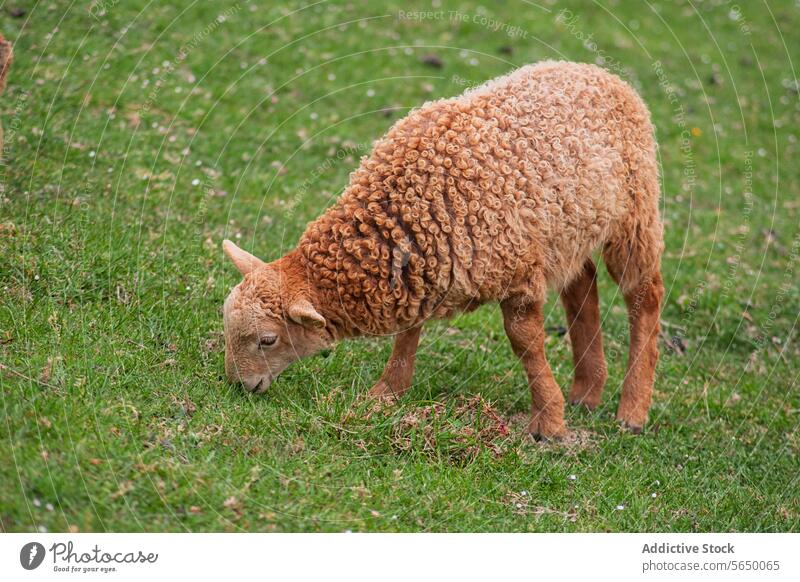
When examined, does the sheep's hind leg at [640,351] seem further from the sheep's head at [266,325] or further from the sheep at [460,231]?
the sheep's head at [266,325]

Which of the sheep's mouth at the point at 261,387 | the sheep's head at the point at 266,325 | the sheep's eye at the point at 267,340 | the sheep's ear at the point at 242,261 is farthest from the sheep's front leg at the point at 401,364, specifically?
the sheep's ear at the point at 242,261

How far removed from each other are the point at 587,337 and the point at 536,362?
127 cm

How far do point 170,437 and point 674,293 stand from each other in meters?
6.98

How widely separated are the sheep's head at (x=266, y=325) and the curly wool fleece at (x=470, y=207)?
215mm

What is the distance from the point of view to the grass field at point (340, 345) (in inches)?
234

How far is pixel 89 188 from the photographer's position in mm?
9094

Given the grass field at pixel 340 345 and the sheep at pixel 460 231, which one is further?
the sheep at pixel 460 231

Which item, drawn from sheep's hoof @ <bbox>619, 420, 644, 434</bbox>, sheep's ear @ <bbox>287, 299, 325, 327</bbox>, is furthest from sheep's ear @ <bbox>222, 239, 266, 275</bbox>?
sheep's hoof @ <bbox>619, 420, 644, 434</bbox>

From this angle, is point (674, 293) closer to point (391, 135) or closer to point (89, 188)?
point (391, 135)

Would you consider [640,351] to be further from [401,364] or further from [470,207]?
[470,207]

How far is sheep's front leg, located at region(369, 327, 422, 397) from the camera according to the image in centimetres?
766

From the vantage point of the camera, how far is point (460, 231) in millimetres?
6723

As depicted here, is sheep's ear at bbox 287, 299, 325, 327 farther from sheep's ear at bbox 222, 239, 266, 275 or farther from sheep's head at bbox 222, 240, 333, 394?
sheep's ear at bbox 222, 239, 266, 275
